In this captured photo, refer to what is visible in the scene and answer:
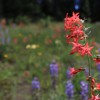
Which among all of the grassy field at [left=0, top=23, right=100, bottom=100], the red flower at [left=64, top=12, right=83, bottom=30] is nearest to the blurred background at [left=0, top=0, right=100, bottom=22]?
the grassy field at [left=0, top=23, right=100, bottom=100]

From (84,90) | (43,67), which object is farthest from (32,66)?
(84,90)

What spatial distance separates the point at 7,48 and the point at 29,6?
420 inches

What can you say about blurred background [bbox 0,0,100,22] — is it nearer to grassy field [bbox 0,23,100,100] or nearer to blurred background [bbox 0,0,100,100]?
blurred background [bbox 0,0,100,100]

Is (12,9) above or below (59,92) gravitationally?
above

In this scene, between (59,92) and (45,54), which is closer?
(59,92)

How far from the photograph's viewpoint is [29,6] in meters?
19.9

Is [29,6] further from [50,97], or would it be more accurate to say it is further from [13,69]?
[50,97]

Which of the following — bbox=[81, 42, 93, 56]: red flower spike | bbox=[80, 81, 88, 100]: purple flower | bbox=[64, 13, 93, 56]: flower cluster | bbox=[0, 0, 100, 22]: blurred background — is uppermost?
bbox=[0, 0, 100, 22]: blurred background

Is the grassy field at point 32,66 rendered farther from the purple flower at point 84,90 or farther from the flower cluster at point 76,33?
the flower cluster at point 76,33

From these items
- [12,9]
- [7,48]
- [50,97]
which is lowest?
[50,97]

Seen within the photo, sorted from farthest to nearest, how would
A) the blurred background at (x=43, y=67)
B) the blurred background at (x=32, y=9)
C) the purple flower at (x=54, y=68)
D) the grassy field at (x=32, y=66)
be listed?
the blurred background at (x=32, y=9) → the grassy field at (x=32, y=66) → the purple flower at (x=54, y=68) → the blurred background at (x=43, y=67)

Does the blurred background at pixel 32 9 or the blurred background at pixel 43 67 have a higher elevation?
the blurred background at pixel 32 9

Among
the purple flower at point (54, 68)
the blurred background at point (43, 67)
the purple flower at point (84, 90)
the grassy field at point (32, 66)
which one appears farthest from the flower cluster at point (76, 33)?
the purple flower at point (54, 68)

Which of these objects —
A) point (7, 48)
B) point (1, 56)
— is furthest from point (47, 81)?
point (7, 48)
